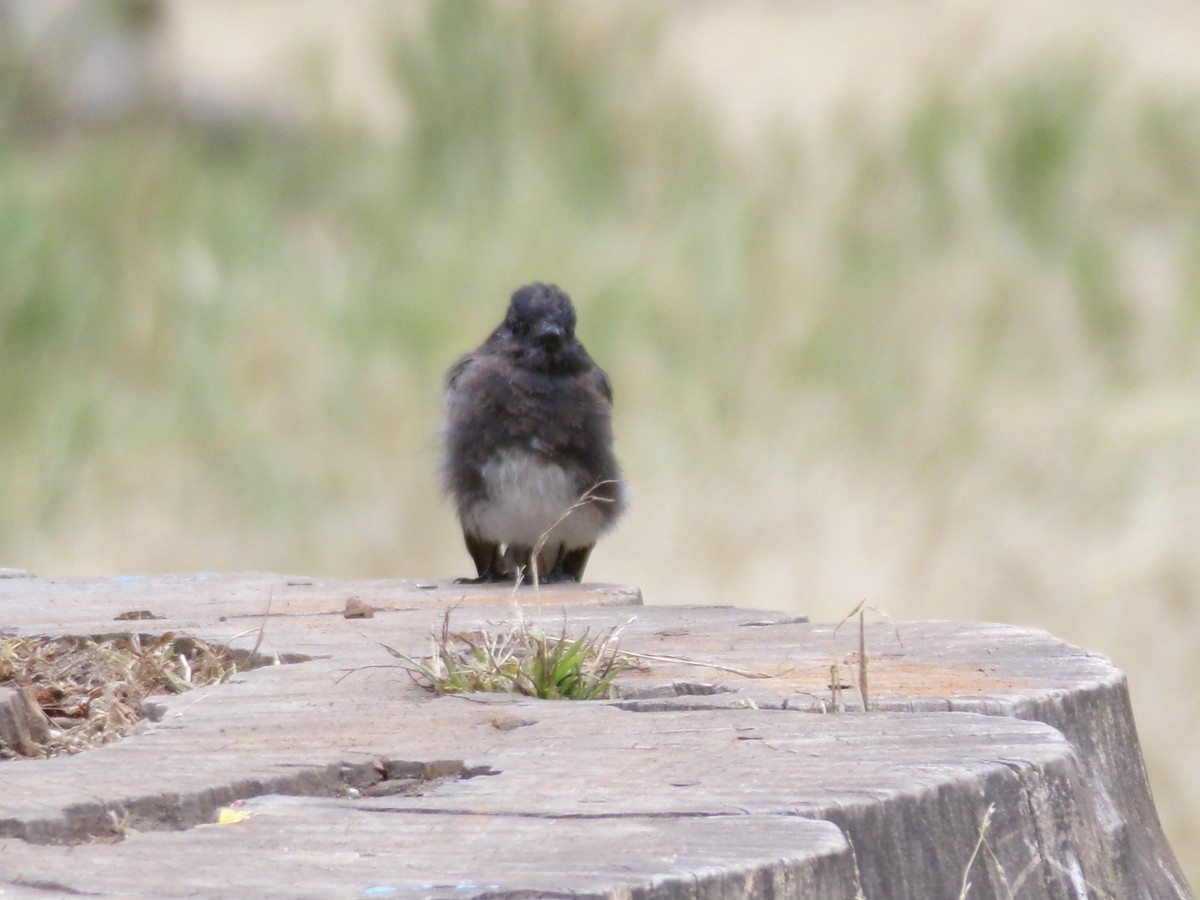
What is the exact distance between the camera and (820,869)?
1.68 metres

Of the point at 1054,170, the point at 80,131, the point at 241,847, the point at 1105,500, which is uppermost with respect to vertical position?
the point at 80,131

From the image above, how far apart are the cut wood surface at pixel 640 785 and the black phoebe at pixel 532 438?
1582 millimetres

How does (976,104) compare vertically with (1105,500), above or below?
above

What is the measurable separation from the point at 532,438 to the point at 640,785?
8.67ft

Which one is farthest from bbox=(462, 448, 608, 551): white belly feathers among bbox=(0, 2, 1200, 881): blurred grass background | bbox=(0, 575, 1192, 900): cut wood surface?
bbox=(0, 2, 1200, 881): blurred grass background

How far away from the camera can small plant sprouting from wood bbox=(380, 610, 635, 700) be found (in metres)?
2.47

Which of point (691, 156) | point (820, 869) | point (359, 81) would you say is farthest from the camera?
point (359, 81)

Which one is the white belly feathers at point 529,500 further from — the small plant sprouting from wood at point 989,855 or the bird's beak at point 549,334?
the small plant sprouting from wood at point 989,855

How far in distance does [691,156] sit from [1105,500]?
407cm

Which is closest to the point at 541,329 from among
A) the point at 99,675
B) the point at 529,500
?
the point at 529,500

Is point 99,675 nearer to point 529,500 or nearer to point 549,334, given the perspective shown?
point 529,500

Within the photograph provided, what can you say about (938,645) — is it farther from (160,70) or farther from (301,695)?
(160,70)

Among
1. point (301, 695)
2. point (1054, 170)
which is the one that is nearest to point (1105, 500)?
point (1054, 170)

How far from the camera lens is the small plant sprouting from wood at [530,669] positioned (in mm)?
2467
